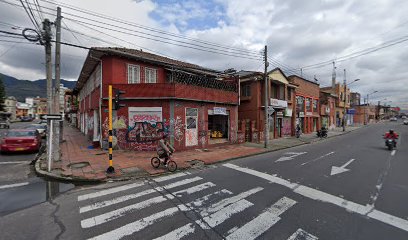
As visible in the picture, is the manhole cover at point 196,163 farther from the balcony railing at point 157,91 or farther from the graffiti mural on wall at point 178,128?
the balcony railing at point 157,91

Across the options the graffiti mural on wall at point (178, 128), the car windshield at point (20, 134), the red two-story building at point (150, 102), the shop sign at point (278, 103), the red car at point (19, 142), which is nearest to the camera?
the red car at point (19, 142)

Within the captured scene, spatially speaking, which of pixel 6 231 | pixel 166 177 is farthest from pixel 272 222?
pixel 6 231

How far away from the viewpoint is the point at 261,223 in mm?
4227

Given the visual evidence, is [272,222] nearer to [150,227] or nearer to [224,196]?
[224,196]

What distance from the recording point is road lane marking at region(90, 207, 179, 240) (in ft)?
12.2

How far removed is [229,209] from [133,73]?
11.7 meters

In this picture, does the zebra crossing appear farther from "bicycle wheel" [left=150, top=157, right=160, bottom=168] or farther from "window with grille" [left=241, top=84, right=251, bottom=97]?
"window with grille" [left=241, top=84, right=251, bottom=97]

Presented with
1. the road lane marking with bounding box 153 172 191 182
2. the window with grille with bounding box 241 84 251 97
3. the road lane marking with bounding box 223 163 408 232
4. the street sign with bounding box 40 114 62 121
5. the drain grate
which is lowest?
the road lane marking with bounding box 223 163 408 232

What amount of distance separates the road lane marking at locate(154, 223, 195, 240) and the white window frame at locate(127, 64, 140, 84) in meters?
11.6

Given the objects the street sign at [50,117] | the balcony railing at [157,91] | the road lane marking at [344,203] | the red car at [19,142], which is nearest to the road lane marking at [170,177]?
the road lane marking at [344,203]

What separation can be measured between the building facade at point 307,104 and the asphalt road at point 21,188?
26371mm

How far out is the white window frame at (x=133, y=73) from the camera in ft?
44.5

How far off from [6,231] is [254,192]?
229 inches

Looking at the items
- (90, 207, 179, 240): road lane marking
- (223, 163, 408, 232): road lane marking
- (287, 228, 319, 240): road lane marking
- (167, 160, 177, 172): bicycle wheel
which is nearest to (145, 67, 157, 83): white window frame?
(167, 160, 177, 172): bicycle wheel
